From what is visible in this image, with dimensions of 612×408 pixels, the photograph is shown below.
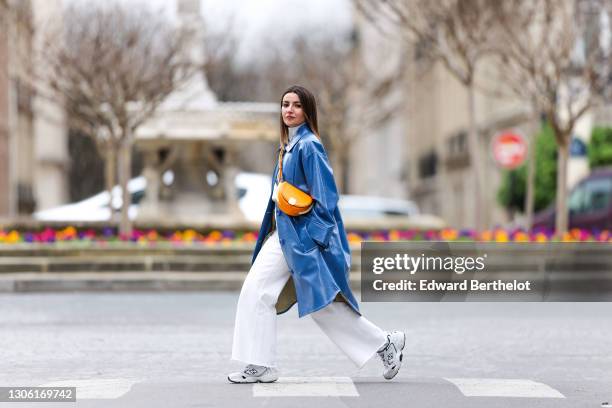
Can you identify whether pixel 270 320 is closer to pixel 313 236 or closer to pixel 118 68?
pixel 313 236

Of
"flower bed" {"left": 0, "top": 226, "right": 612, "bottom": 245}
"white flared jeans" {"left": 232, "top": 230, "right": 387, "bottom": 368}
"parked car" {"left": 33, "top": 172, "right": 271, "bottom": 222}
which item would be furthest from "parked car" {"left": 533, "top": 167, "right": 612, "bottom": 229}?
"white flared jeans" {"left": 232, "top": 230, "right": 387, "bottom": 368}

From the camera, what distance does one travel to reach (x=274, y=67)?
187ft

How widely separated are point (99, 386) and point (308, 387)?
1.19 m

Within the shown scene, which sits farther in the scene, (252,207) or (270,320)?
(252,207)

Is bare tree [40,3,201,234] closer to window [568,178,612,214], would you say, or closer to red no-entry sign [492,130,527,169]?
red no-entry sign [492,130,527,169]

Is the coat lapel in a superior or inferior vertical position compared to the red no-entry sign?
superior

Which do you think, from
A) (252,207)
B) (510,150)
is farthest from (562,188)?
(252,207)

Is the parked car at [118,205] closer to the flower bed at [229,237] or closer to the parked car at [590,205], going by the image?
the parked car at [590,205]

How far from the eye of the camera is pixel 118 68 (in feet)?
78.5

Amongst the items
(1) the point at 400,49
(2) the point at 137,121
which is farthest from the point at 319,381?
(1) the point at 400,49

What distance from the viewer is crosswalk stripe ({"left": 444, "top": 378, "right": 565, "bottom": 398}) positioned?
8711mm

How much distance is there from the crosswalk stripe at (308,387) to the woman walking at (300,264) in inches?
5.2

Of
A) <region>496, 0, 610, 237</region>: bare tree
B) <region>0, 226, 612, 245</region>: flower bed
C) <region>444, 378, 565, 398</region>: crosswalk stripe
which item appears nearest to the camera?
<region>444, 378, 565, 398</region>: crosswalk stripe

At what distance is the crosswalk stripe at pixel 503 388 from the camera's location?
871 centimetres
